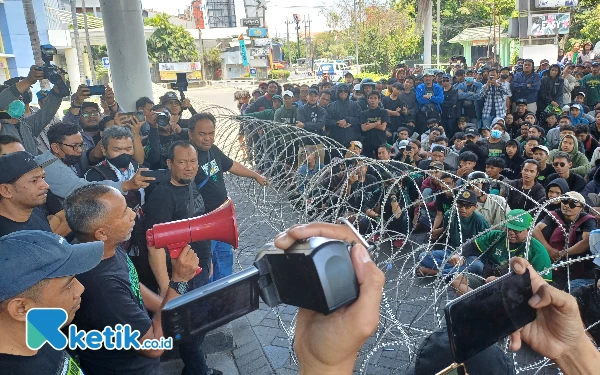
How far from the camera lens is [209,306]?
1103mm

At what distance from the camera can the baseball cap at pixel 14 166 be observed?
263 cm

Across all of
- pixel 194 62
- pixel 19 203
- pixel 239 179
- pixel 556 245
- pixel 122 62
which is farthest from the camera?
pixel 194 62

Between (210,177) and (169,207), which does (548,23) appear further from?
(169,207)

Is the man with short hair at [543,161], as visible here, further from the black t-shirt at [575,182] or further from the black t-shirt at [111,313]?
the black t-shirt at [111,313]

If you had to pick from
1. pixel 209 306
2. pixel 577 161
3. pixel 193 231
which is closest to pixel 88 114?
pixel 193 231

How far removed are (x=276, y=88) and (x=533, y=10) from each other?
1632 cm

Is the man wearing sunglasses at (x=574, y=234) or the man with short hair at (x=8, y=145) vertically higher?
the man with short hair at (x=8, y=145)

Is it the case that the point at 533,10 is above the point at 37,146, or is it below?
above

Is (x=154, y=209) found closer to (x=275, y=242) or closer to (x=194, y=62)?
(x=275, y=242)

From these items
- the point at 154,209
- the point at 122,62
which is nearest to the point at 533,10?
the point at 122,62

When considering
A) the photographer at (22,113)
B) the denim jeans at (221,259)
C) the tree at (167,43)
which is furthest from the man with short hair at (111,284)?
the tree at (167,43)

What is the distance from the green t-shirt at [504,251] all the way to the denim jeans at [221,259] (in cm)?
225

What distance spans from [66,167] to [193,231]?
1708mm

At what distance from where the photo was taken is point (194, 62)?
44.7 m
